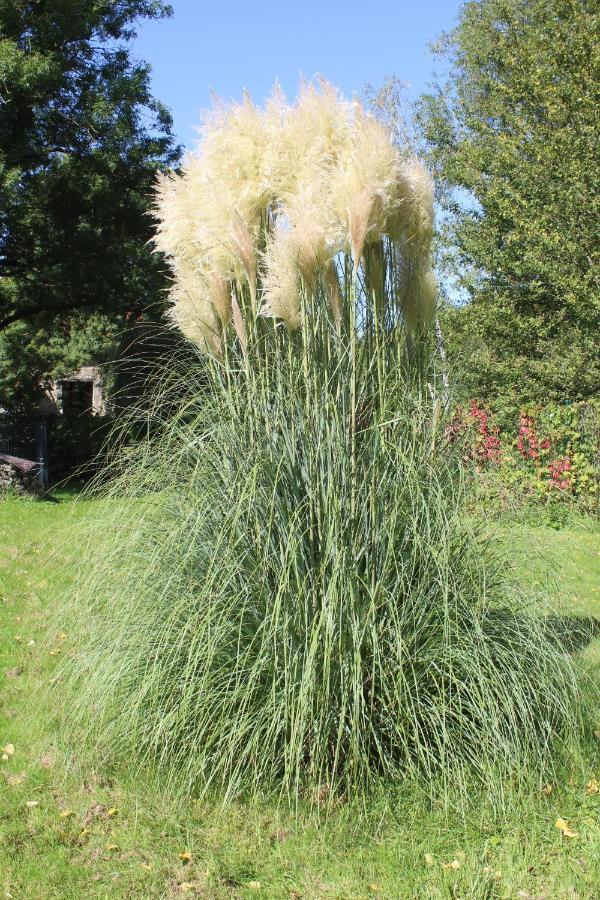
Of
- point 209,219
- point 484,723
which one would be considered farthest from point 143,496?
point 484,723

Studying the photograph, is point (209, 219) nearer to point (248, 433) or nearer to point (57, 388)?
point (248, 433)

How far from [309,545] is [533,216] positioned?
11180 mm

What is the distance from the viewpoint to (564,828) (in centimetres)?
285

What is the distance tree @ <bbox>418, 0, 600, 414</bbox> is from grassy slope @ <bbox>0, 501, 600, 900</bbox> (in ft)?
27.3

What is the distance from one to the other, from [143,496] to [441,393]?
4.77 feet

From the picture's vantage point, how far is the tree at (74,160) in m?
13.6

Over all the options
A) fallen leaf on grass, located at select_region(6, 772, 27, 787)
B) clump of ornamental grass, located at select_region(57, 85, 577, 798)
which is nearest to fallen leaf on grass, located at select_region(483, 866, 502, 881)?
clump of ornamental grass, located at select_region(57, 85, 577, 798)

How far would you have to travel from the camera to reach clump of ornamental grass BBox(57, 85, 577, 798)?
9.73 feet

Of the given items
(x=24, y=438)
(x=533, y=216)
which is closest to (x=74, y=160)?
(x=24, y=438)

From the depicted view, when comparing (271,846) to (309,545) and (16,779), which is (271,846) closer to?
(309,545)

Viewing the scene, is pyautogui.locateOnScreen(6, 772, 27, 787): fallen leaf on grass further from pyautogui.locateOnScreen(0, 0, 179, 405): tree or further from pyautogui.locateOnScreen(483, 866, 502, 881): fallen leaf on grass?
pyautogui.locateOnScreen(0, 0, 179, 405): tree

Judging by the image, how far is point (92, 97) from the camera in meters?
14.5

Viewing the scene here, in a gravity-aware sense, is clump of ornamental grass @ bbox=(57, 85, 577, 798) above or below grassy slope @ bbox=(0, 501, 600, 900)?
above

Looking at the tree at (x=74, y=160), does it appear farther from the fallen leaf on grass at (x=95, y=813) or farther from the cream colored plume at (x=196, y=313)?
the fallen leaf on grass at (x=95, y=813)
